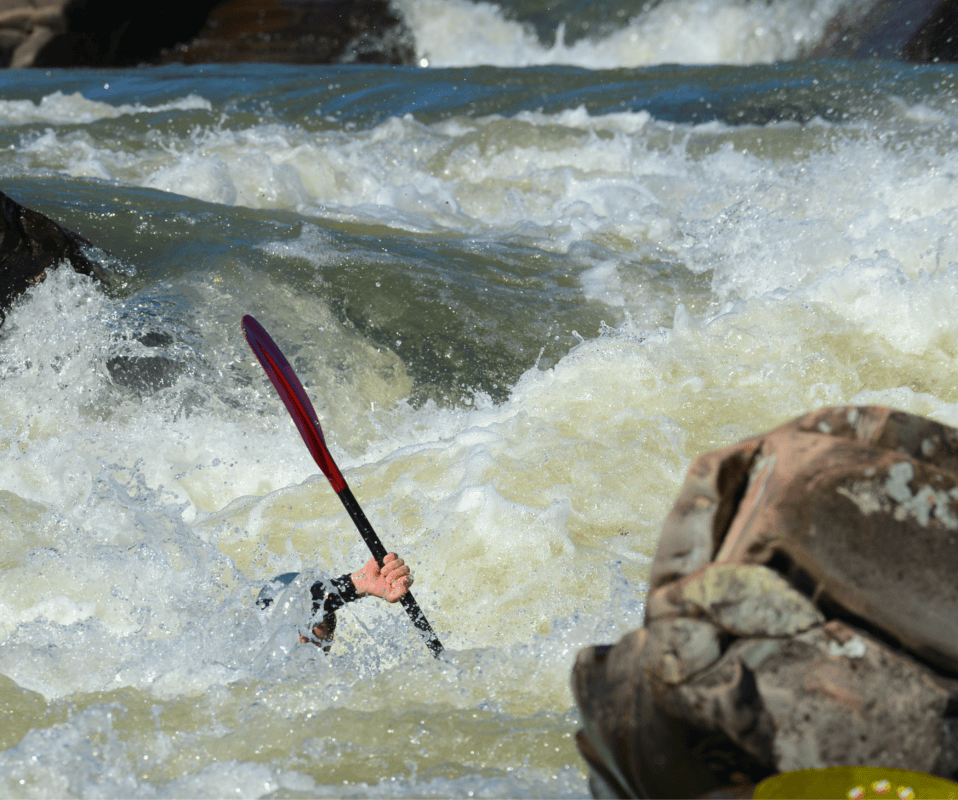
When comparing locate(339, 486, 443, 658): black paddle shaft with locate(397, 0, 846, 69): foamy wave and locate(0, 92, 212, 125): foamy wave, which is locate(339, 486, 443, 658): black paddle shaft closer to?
locate(0, 92, 212, 125): foamy wave

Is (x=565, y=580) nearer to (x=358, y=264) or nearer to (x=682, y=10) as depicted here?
(x=358, y=264)

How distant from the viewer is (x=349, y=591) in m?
1.92

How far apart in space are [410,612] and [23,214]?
8.06ft

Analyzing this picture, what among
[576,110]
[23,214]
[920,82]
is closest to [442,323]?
[23,214]

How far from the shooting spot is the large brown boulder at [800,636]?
3.36 feet

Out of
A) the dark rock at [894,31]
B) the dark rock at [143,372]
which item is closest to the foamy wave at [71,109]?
the dark rock at [143,372]

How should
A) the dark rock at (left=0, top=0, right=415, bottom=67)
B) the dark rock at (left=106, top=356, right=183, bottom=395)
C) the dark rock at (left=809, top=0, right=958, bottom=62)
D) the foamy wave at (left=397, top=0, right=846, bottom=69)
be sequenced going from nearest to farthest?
1. the dark rock at (left=106, top=356, right=183, bottom=395)
2. the dark rock at (left=809, top=0, right=958, bottom=62)
3. the foamy wave at (left=397, top=0, right=846, bottom=69)
4. the dark rock at (left=0, top=0, right=415, bottom=67)

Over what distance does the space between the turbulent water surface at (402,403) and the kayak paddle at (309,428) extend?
95 mm

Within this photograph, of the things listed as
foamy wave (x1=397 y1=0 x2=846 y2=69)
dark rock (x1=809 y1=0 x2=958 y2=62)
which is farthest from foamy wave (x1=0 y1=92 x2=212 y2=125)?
dark rock (x1=809 y1=0 x2=958 y2=62)

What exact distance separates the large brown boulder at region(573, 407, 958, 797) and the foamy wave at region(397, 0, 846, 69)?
11.1 meters

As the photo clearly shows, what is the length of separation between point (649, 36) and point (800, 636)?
39.9ft

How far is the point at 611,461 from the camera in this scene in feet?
8.76

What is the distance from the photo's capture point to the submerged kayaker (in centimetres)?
185

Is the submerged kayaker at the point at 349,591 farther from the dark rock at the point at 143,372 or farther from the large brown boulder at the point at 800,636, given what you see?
the dark rock at the point at 143,372
